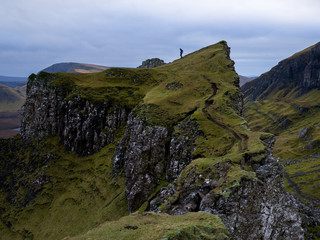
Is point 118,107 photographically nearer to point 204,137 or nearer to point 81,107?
point 81,107

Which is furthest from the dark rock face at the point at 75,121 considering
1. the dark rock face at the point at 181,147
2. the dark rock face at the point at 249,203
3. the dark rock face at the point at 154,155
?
the dark rock face at the point at 249,203

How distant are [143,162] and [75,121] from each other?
1680 inches

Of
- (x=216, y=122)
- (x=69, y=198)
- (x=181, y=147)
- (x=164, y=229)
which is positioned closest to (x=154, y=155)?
(x=181, y=147)

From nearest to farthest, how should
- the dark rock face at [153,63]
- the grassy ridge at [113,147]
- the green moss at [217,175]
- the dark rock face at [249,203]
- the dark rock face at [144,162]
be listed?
the dark rock face at [249,203]
the green moss at [217,175]
the grassy ridge at [113,147]
the dark rock face at [144,162]
the dark rock face at [153,63]

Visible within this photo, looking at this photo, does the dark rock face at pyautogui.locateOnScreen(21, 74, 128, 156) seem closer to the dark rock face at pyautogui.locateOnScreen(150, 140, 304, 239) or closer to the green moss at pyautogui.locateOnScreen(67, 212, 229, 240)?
the dark rock face at pyautogui.locateOnScreen(150, 140, 304, 239)

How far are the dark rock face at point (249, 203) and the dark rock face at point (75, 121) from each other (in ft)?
179

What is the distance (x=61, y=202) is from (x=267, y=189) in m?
62.9

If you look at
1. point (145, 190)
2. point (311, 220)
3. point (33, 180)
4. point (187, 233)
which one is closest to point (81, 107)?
point (33, 180)

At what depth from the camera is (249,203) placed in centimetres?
2589

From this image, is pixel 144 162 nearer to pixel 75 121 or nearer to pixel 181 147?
pixel 181 147

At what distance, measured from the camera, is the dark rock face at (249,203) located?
24.8 metres

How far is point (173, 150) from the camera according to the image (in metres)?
50.6

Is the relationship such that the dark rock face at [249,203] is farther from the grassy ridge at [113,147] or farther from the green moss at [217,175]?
the grassy ridge at [113,147]

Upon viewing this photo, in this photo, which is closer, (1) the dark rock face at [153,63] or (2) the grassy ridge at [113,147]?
(2) the grassy ridge at [113,147]
